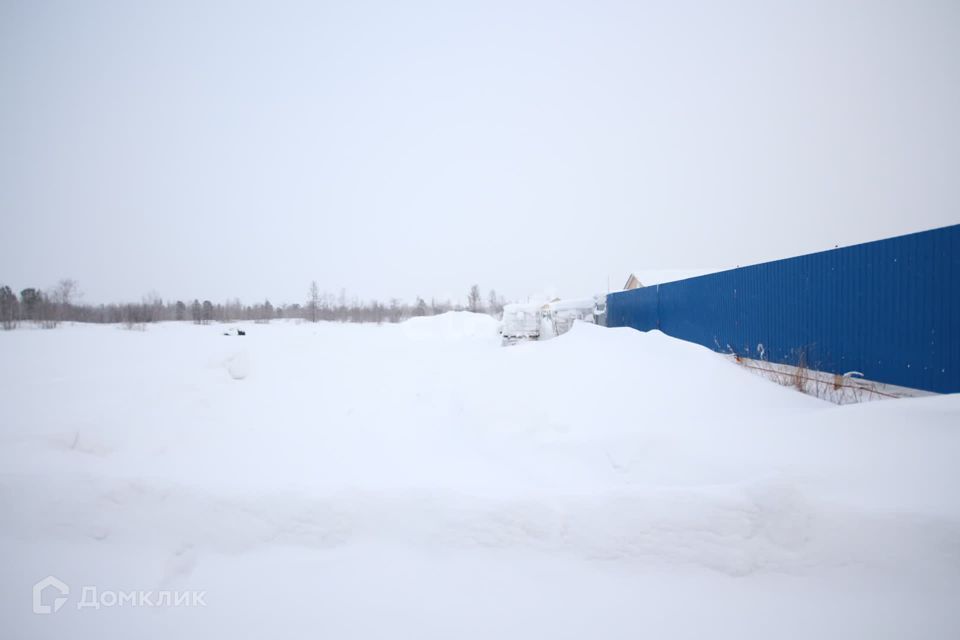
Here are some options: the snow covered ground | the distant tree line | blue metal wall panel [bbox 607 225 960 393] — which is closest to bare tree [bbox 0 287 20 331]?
the distant tree line

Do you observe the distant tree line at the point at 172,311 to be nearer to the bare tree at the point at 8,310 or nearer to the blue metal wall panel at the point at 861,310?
the bare tree at the point at 8,310

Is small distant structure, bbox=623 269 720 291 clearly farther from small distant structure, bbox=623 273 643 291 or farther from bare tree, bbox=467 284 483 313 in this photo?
bare tree, bbox=467 284 483 313

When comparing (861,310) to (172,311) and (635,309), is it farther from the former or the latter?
(172,311)

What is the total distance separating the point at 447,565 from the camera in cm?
289

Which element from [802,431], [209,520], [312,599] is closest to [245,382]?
[209,520]

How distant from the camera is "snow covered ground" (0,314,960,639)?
254 cm

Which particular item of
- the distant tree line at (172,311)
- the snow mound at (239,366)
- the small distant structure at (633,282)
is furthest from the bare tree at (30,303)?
the small distant structure at (633,282)

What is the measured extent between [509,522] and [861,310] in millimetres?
6750

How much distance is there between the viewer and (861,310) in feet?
19.4

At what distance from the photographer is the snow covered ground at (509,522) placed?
2535 mm

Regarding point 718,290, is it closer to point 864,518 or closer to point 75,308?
point 864,518

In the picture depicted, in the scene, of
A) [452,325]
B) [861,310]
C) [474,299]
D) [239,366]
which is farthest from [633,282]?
[474,299]

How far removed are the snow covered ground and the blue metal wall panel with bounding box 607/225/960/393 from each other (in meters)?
1.91

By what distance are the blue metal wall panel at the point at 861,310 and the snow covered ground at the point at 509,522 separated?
1.91 metres
